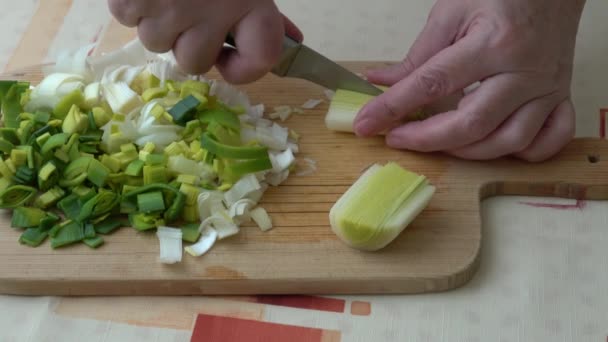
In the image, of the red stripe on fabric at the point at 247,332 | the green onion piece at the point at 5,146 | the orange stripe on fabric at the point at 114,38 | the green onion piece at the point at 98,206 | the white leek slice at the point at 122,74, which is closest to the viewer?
the red stripe on fabric at the point at 247,332

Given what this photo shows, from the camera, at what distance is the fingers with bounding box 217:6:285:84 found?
4.20 feet

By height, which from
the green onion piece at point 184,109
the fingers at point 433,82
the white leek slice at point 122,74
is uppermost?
the fingers at point 433,82

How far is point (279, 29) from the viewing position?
1.31 m

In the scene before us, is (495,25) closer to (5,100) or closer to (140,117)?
(140,117)

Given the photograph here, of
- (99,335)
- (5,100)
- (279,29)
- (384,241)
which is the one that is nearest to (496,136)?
(384,241)

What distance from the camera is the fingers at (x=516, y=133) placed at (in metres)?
1.35

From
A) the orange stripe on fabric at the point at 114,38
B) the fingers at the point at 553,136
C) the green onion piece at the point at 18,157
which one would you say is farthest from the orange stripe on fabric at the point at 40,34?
the fingers at the point at 553,136

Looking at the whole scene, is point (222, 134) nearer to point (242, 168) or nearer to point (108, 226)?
point (242, 168)

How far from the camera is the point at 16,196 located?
1.34 metres

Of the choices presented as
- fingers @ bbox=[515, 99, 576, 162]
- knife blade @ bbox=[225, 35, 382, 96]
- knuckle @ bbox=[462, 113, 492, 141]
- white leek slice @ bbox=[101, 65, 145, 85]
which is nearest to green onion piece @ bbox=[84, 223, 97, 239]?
white leek slice @ bbox=[101, 65, 145, 85]

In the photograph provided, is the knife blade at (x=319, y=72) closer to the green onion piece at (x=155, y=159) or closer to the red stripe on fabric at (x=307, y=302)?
the green onion piece at (x=155, y=159)

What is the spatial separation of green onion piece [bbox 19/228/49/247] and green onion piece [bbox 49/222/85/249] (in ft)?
0.07

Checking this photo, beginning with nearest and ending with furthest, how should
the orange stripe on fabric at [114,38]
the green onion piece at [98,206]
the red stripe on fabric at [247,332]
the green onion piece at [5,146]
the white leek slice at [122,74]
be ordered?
the red stripe on fabric at [247,332] → the green onion piece at [98,206] → the green onion piece at [5,146] → the white leek slice at [122,74] → the orange stripe on fabric at [114,38]

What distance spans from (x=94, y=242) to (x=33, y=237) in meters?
0.11
